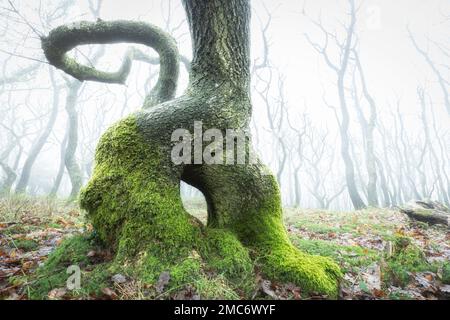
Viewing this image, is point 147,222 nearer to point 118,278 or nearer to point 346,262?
point 118,278

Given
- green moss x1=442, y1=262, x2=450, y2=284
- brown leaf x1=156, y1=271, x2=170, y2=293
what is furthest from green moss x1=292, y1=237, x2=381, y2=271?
brown leaf x1=156, y1=271, x2=170, y2=293

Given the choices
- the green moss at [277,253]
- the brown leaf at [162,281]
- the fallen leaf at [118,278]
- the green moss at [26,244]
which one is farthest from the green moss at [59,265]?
the green moss at [277,253]

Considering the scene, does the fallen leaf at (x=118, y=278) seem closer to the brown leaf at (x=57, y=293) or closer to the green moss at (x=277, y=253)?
the brown leaf at (x=57, y=293)

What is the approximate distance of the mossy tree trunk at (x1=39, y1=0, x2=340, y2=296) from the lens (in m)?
2.76

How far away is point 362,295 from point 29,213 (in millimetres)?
6539

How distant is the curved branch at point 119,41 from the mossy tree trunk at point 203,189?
3.46 ft

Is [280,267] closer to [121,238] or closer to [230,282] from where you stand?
[230,282]

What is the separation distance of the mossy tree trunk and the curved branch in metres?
1.05

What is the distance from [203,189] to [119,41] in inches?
119

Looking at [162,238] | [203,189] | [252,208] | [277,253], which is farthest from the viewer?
[203,189]

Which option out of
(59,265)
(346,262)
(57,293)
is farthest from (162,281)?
(346,262)

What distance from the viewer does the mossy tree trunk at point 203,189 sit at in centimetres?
276

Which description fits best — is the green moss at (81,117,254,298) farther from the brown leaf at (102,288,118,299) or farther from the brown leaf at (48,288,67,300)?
the brown leaf at (48,288,67,300)

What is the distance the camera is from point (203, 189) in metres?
3.51
